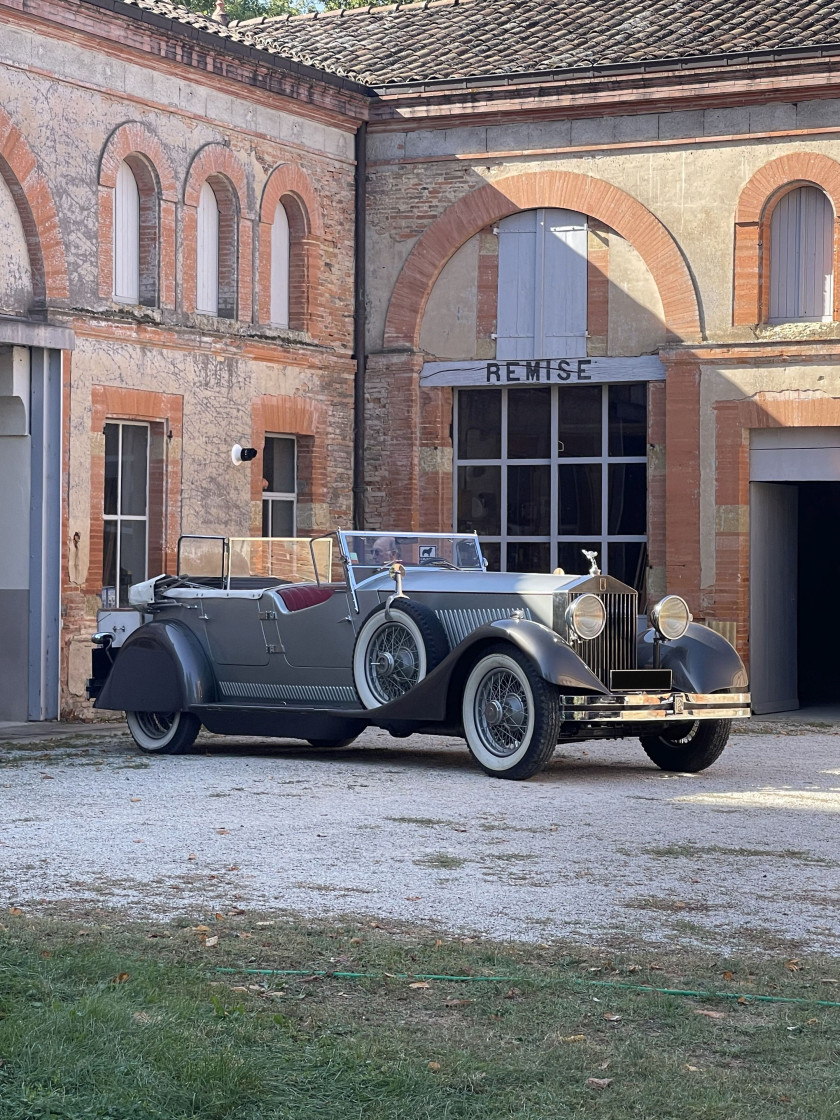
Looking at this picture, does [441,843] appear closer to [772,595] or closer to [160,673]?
[160,673]

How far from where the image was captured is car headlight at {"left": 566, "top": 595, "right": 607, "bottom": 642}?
11.4 m

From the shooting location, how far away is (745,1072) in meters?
4.71

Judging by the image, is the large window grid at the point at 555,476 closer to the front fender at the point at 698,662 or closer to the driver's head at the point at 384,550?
the driver's head at the point at 384,550

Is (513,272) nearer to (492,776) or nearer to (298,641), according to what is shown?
(298,641)

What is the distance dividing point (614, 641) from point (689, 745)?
110 cm

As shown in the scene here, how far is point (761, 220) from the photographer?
18.2 meters

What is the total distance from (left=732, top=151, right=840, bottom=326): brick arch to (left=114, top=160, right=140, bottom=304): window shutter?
628 centimetres

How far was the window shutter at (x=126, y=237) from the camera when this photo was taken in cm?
1692

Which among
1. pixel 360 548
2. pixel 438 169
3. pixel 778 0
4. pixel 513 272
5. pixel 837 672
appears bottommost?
pixel 837 672

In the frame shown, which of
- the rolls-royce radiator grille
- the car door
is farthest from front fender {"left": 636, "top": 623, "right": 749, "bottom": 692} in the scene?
the car door

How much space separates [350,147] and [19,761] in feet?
33.2

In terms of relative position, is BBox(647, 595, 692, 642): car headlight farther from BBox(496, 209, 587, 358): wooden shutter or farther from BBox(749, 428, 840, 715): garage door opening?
BBox(496, 209, 587, 358): wooden shutter

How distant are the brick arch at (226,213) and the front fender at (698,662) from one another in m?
7.57

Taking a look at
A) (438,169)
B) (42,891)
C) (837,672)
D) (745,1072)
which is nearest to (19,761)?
(42,891)
